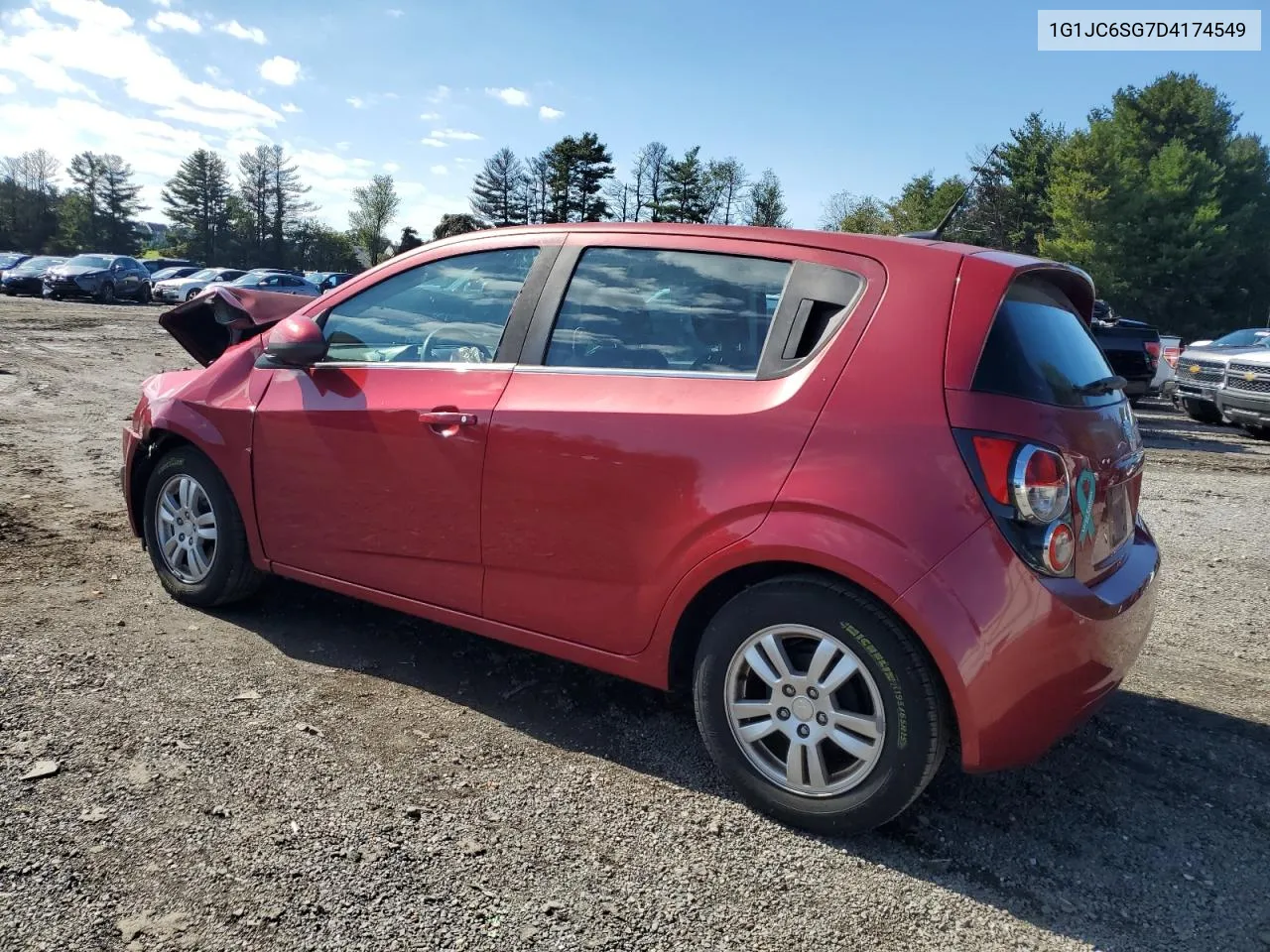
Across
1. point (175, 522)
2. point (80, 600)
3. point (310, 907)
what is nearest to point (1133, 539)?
point (310, 907)

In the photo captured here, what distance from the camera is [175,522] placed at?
4.26 meters

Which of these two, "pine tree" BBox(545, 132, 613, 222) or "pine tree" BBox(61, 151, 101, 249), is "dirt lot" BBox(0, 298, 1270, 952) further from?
"pine tree" BBox(61, 151, 101, 249)

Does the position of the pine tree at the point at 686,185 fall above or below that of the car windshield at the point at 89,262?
above

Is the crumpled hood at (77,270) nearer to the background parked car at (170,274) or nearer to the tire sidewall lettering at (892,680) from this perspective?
the background parked car at (170,274)

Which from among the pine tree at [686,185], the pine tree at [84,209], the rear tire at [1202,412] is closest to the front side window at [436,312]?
the rear tire at [1202,412]

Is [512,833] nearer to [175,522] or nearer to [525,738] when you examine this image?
[525,738]

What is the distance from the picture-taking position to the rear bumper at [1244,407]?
43.2 ft

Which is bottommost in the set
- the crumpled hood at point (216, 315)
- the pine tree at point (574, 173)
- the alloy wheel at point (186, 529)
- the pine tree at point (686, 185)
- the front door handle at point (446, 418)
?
the alloy wheel at point (186, 529)

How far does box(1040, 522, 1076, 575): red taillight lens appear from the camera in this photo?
97.9 inches

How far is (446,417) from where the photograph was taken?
10.9 feet

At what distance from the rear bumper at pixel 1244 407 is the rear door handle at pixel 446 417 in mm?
13557

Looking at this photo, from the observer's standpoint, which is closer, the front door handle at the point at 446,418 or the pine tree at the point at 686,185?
the front door handle at the point at 446,418

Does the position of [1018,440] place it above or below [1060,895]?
above

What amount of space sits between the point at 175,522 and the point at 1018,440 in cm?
356
